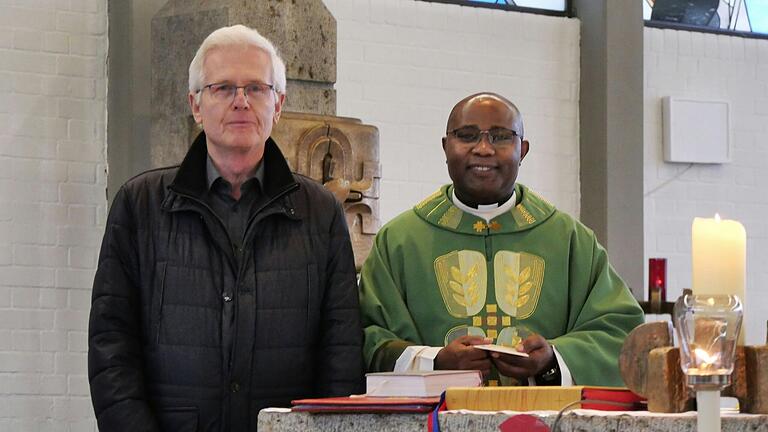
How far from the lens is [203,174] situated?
3270 mm

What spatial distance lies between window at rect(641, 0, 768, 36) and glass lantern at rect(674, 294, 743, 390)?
23.3 ft

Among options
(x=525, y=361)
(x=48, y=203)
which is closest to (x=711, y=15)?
(x=48, y=203)

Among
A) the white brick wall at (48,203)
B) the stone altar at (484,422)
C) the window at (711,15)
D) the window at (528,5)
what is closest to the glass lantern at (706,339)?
the stone altar at (484,422)

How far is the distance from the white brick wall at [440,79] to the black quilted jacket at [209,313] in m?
4.43

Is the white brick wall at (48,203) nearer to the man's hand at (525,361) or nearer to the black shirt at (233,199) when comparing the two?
the black shirt at (233,199)

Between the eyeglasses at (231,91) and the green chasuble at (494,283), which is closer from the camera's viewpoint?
the eyeglasses at (231,91)

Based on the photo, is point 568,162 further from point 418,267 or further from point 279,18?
point 418,267

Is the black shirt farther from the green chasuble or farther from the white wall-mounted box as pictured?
the white wall-mounted box

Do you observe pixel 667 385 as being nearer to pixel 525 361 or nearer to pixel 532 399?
pixel 532 399

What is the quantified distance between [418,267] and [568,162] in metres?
4.98

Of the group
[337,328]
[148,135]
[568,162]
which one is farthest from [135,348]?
[568,162]

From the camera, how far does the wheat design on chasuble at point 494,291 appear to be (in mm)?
3615

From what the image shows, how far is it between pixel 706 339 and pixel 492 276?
6.15ft

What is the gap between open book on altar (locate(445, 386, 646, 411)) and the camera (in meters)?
2.20
